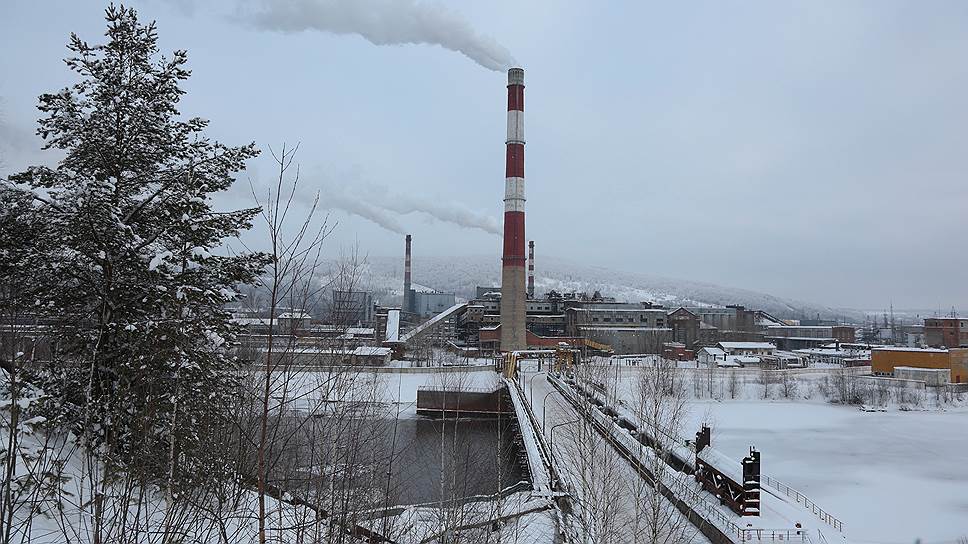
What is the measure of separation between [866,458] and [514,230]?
1961cm

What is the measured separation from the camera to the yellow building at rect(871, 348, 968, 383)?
37.6 m

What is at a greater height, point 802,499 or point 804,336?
point 804,336

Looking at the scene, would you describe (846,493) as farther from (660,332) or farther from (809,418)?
(660,332)

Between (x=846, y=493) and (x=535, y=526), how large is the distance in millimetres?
10959

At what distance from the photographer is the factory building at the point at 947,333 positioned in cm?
5178

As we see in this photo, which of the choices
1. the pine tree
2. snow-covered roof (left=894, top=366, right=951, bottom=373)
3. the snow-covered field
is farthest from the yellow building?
the pine tree

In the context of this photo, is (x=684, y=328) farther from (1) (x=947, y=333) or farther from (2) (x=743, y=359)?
(1) (x=947, y=333)

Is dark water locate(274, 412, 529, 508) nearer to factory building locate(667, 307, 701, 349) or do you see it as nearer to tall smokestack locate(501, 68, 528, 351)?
tall smokestack locate(501, 68, 528, 351)

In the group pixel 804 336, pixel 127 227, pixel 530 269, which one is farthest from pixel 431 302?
pixel 127 227

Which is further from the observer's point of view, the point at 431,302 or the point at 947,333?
the point at 431,302

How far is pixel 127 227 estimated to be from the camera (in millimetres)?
7734

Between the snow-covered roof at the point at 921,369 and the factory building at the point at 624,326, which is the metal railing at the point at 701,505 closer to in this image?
the snow-covered roof at the point at 921,369

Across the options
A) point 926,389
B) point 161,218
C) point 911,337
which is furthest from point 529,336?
point 911,337

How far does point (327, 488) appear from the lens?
5.76 meters
